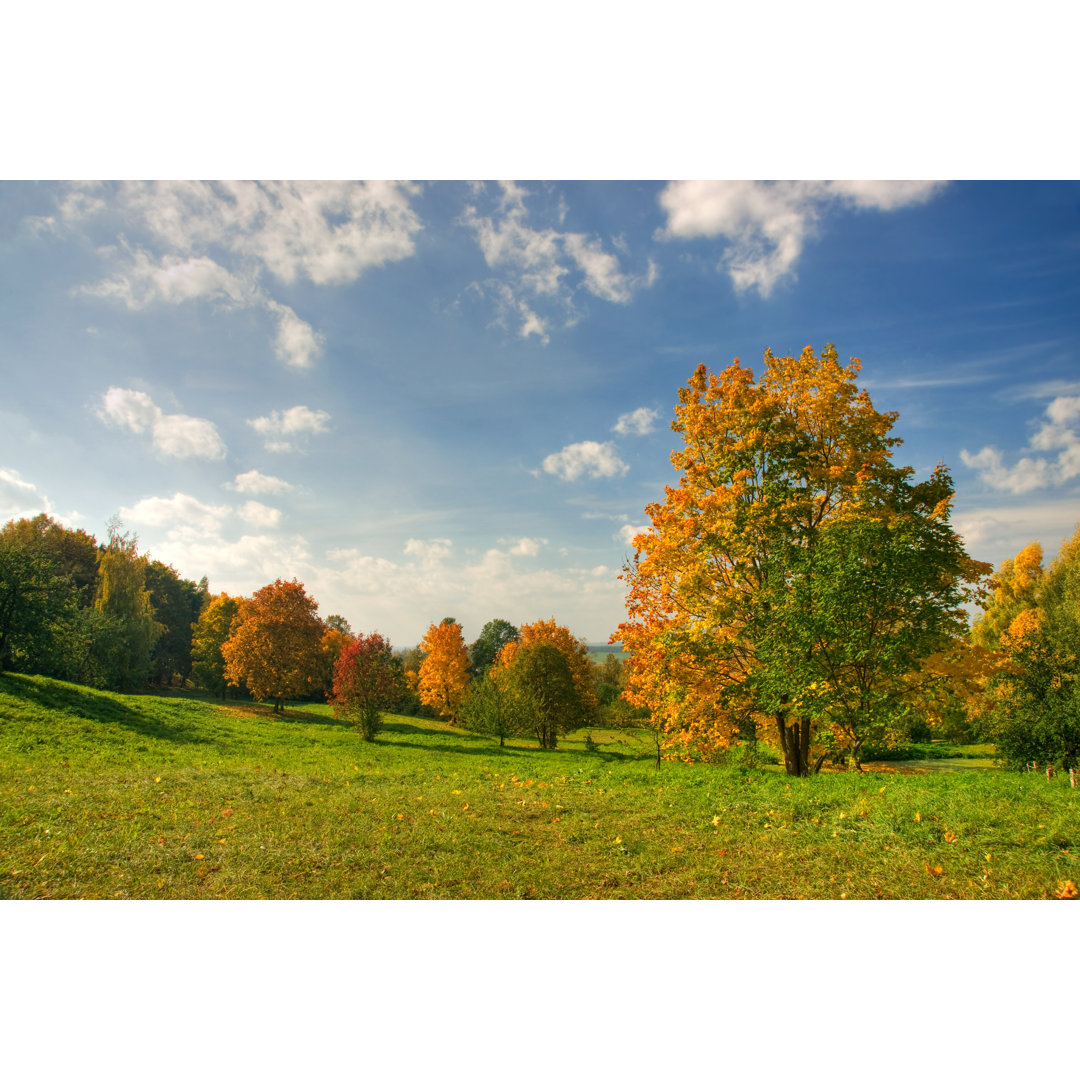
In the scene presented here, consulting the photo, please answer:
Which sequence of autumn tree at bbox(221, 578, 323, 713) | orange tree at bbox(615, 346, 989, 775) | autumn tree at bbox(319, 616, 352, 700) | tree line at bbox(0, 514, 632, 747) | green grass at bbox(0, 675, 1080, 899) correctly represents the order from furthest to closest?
autumn tree at bbox(319, 616, 352, 700)
autumn tree at bbox(221, 578, 323, 713)
tree line at bbox(0, 514, 632, 747)
orange tree at bbox(615, 346, 989, 775)
green grass at bbox(0, 675, 1080, 899)

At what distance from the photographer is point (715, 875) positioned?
201 inches

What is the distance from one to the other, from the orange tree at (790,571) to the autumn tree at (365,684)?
1235 cm

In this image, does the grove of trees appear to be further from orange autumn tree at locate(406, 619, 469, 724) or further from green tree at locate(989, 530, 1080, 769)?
orange autumn tree at locate(406, 619, 469, 724)

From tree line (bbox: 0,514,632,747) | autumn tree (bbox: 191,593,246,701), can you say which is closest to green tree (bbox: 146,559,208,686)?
tree line (bbox: 0,514,632,747)

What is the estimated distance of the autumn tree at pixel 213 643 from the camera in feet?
103

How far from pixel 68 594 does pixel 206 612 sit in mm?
16842

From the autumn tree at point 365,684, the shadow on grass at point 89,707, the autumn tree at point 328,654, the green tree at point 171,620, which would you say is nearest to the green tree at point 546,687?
the autumn tree at point 365,684

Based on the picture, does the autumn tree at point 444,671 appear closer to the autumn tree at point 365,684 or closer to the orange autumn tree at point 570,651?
the orange autumn tree at point 570,651

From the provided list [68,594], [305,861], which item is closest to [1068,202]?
[305,861]

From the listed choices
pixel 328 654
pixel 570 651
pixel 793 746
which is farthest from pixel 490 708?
pixel 793 746

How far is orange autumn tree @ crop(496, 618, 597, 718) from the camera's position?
2677cm

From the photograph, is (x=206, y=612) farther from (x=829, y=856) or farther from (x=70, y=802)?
(x=829, y=856)

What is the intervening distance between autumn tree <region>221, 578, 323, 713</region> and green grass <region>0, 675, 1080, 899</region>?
16.8 m

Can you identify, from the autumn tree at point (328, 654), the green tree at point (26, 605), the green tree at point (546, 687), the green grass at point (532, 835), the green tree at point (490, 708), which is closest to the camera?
the green grass at point (532, 835)
